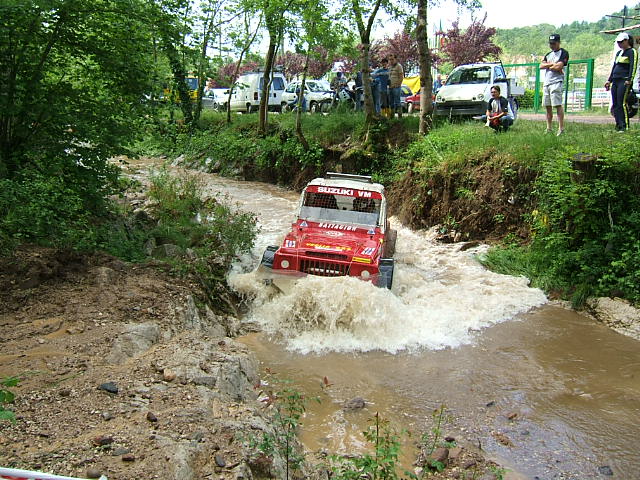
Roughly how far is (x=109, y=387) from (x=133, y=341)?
1.29m

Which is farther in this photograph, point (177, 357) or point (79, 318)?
point (79, 318)

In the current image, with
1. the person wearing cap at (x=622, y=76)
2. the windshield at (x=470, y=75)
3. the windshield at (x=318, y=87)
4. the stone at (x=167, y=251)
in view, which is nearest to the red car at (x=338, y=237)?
the stone at (x=167, y=251)

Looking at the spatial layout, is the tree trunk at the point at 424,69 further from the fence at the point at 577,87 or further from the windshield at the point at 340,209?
the fence at the point at 577,87

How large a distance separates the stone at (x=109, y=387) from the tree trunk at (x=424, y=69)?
1178cm

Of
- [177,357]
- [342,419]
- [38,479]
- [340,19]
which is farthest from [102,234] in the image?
[340,19]

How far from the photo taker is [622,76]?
10469 millimetres

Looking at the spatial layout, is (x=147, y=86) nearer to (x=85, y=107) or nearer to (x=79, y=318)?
(x=85, y=107)

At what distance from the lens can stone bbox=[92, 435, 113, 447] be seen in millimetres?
3582

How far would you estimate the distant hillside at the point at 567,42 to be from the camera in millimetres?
50656

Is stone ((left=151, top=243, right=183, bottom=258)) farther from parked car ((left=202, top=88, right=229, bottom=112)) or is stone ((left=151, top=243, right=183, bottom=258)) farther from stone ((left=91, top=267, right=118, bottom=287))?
parked car ((left=202, top=88, right=229, bottom=112))

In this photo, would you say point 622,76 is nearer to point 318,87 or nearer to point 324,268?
point 324,268

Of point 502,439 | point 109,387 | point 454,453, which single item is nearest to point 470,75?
point 502,439

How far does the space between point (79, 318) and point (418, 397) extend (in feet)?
12.3

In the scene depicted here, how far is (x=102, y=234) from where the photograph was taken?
835cm
